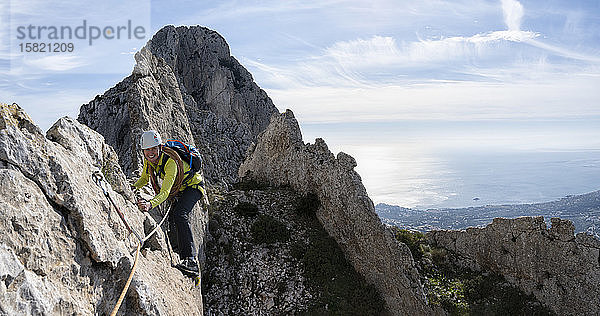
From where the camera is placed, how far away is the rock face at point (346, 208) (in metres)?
16.8

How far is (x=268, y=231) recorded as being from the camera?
19.4 meters

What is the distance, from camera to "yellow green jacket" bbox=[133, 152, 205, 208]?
880 cm

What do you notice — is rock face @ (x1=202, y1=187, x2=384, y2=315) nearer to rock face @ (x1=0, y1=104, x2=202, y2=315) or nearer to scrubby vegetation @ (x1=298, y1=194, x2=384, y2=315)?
scrubby vegetation @ (x1=298, y1=194, x2=384, y2=315)

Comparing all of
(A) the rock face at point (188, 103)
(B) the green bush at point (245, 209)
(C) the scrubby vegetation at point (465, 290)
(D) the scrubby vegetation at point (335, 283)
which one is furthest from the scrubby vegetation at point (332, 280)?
(A) the rock face at point (188, 103)

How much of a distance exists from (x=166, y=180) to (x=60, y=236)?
11.4 feet

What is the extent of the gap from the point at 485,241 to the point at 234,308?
49.6 ft

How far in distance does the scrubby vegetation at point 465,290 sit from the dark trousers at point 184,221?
1197 cm

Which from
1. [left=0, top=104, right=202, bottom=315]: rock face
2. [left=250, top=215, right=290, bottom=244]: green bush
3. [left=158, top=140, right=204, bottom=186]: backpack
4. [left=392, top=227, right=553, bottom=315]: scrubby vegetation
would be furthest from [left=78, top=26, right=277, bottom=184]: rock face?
[left=392, top=227, right=553, bottom=315]: scrubby vegetation

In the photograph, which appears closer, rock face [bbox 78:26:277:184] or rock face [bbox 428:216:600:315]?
rock face [bbox 428:216:600:315]

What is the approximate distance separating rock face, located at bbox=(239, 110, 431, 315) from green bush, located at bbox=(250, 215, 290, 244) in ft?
8.52

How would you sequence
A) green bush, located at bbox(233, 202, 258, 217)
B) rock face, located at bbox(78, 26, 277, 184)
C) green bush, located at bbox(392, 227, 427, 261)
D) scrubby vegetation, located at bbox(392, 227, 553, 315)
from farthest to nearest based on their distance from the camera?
green bush, located at bbox(392, 227, 427, 261)
green bush, located at bbox(233, 202, 258, 217)
rock face, located at bbox(78, 26, 277, 184)
scrubby vegetation, located at bbox(392, 227, 553, 315)

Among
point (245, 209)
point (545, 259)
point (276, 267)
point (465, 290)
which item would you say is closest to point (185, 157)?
point (276, 267)

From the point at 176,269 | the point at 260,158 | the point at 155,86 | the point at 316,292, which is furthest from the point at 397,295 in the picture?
the point at 155,86

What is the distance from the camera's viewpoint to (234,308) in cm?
1551
